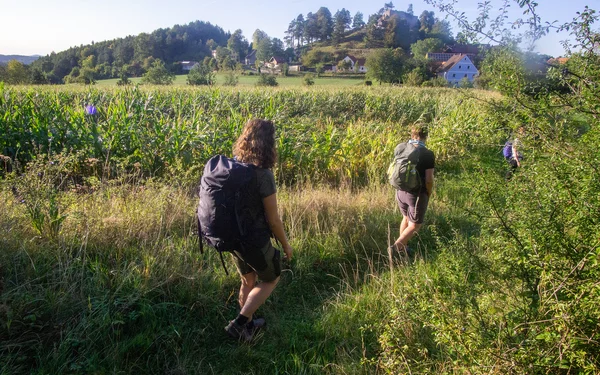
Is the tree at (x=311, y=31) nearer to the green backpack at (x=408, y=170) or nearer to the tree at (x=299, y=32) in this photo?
the tree at (x=299, y=32)

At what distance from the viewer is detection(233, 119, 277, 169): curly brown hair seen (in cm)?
262

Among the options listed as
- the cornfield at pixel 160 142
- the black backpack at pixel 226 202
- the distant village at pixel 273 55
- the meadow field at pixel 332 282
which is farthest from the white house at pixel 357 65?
the black backpack at pixel 226 202

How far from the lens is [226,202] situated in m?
2.49

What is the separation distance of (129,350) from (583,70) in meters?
3.33

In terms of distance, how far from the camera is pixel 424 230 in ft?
16.9

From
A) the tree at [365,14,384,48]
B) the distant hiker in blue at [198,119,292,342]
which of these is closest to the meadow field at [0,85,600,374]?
the distant hiker in blue at [198,119,292,342]

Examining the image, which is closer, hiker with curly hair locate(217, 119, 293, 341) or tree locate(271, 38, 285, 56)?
hiker with curly hair locate(217, 119, 293, 341)

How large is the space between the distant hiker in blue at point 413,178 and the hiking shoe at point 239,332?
2037 mm

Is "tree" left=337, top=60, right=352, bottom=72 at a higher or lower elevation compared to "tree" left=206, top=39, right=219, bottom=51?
lower

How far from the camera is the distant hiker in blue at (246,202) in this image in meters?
2.49

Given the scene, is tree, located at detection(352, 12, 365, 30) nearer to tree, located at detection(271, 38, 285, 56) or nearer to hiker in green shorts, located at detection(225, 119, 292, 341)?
tree, located at detection(271, 38, 285, 56)

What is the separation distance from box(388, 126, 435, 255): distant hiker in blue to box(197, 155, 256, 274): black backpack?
2.27 m

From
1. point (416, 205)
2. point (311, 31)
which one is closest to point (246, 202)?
point (416, 205)

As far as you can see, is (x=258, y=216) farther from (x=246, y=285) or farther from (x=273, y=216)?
(x=246, y=285)
